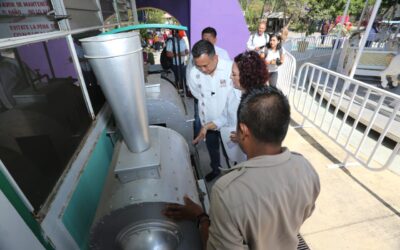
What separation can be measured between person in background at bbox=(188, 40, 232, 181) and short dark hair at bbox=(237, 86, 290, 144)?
164cm

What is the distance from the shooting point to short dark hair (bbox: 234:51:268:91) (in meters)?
2.12

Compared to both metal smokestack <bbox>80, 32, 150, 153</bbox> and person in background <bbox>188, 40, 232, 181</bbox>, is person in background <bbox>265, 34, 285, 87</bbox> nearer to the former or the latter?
person in background <bbox>188, 40, 232, 181</bbox>

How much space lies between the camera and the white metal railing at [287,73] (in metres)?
5.25

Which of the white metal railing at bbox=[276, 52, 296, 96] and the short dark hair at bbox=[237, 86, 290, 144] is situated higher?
the short dark hair at bbox=[237, 86, 290, 144]

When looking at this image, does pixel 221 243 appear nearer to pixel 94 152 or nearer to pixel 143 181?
pixel 143 181

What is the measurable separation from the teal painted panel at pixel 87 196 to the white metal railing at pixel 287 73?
4.35m

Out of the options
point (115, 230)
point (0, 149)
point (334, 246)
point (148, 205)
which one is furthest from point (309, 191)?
point (334, 246)

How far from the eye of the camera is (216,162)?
11.1 feet

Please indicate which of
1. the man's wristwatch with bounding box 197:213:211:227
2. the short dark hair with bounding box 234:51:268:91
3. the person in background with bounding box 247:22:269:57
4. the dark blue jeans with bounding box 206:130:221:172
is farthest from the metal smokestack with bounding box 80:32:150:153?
the person in background with bounding box 247:22:269:57

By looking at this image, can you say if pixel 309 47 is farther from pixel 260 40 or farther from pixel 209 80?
Answer: pixel 209 80

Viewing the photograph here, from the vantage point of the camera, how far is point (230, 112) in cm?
266

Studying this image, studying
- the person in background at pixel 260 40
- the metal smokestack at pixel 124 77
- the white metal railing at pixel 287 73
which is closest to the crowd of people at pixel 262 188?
the metal smokestack at pixel 124 77

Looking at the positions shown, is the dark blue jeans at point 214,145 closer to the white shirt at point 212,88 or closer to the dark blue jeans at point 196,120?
the white shirt at point 212,88

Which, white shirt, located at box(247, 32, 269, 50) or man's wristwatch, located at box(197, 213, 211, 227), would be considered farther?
white shirt, located at box(247, 32, 269, 50)
